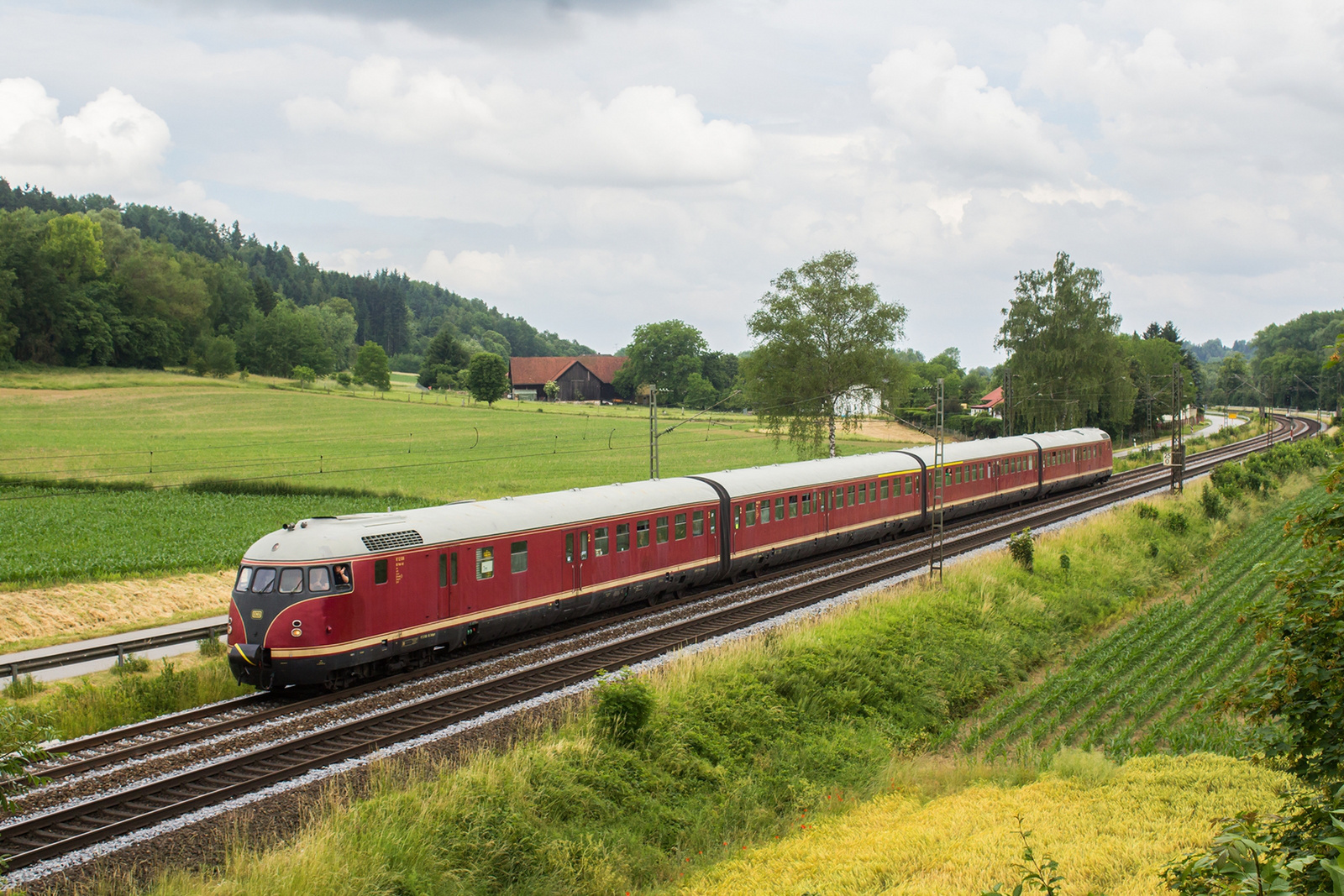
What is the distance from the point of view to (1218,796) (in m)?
14.1

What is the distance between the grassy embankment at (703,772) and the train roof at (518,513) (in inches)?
211

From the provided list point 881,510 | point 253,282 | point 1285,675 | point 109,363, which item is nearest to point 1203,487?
point 881,510

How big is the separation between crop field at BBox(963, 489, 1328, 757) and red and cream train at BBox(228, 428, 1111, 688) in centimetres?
935

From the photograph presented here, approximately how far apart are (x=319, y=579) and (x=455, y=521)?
3559 millimetres

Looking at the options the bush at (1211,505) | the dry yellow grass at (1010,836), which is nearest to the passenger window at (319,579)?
the dry yellow grass at (1010,836)

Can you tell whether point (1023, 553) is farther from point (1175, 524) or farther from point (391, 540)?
point (391, 540)

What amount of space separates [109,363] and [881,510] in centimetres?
9865

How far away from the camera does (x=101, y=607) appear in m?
28.1

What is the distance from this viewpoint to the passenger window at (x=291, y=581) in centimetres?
1791

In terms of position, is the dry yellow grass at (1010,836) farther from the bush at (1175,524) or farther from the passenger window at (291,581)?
the bush at (1175,524)

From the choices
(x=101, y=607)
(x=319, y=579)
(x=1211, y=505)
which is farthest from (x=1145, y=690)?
(x=1211, y=505)

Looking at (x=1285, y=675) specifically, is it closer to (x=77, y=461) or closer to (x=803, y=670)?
(x=803, y=670)

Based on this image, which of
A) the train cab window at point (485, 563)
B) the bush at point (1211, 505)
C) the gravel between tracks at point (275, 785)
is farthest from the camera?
the bush at point (1211, 505)

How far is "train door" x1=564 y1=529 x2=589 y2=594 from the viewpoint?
23.2 meters
